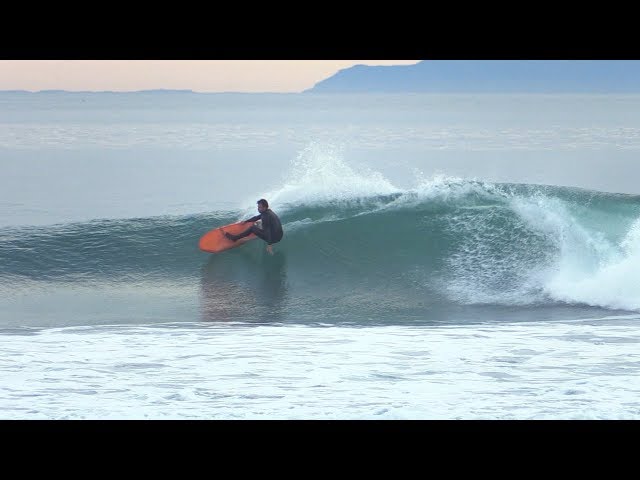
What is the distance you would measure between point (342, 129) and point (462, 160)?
823 inches

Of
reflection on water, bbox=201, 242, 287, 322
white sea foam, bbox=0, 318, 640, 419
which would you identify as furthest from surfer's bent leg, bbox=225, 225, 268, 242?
white sea foam, bbox=0, 318, 640, 419

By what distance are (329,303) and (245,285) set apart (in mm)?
1388

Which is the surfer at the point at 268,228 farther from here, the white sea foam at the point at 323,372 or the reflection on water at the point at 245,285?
the white sea foam at the point at 323,372

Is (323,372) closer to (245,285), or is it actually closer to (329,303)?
(329,303)

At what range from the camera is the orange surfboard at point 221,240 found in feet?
45.9

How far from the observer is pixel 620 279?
486 inches

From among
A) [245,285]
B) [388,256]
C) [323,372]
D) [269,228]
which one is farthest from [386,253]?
[323,372]

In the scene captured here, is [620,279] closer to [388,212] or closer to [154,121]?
[388,212]

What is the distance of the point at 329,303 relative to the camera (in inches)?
497

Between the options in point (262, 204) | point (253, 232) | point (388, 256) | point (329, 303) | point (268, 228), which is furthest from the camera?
point (388, 256)

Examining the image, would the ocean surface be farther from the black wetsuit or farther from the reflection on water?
the black wetsuit

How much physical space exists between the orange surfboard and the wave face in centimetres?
15

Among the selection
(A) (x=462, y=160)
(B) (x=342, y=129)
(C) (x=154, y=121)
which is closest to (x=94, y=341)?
(A) (x=462, y=160)

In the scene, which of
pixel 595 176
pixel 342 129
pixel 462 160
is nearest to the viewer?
pixel 595 176
